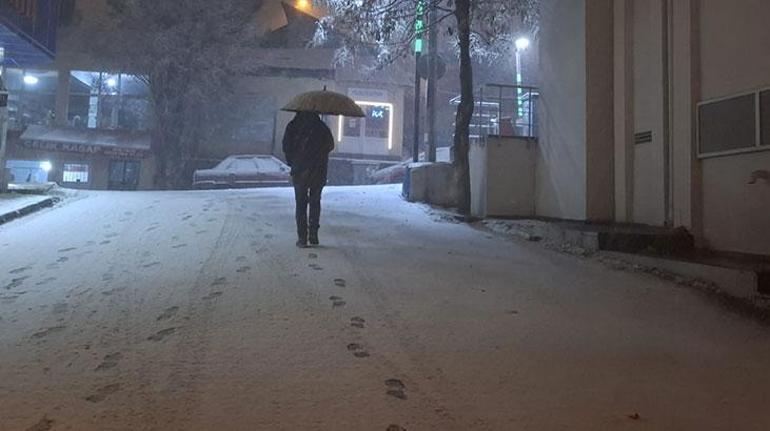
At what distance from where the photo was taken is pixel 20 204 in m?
10.8

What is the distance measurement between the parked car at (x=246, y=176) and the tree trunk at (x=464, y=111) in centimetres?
1258

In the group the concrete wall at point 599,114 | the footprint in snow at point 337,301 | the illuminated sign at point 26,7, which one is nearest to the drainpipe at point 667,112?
the concrete wall at point 599,114

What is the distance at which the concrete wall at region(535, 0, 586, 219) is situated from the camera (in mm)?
10547

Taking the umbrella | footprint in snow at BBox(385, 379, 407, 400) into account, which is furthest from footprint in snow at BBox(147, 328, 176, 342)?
the umbrella

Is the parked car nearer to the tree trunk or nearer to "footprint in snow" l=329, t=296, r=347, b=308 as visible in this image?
the tree trunk

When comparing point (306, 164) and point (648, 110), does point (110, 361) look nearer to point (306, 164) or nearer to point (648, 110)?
point (306, 164)

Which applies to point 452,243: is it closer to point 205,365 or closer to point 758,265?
point 758,265

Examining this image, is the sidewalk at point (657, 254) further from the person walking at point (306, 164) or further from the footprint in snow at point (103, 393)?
the footprint in snow at point (103, 393)

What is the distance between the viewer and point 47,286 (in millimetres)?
6004

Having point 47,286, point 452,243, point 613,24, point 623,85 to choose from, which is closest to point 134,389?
point 47,286

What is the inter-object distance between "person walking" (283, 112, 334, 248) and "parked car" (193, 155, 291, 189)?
15668mm

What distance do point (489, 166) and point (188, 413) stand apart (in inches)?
362

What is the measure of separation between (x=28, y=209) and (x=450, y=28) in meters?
8.35

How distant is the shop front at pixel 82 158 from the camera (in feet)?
85.3
